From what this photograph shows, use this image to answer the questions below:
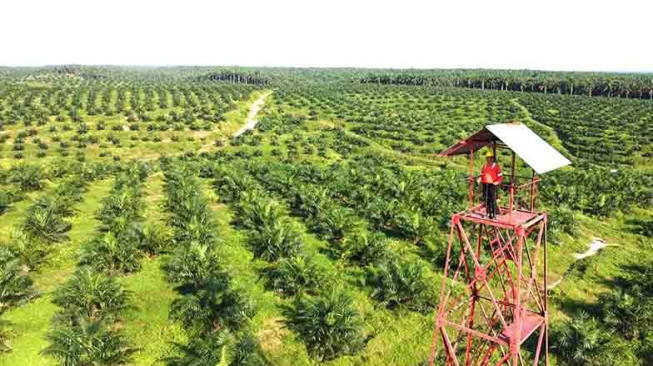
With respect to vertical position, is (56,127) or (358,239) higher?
(56,127)

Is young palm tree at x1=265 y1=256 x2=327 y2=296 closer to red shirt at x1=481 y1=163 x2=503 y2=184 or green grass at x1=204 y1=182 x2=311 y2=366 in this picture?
green grass at x1=204 y1=182 x2=311 y2=366

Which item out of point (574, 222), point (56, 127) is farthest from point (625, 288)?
point (56, 127)

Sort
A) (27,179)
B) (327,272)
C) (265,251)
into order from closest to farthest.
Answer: (327,272) < (265,251) < (27,179)

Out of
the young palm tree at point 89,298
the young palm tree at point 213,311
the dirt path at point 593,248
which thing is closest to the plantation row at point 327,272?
the young palm tree at point 213,311

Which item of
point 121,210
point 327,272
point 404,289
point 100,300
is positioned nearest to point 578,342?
point 404,289

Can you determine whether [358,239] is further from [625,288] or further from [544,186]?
[544,186]

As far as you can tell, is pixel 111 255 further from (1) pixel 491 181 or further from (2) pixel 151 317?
(1) pixel 491 181

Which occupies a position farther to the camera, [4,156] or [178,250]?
[4,156]
